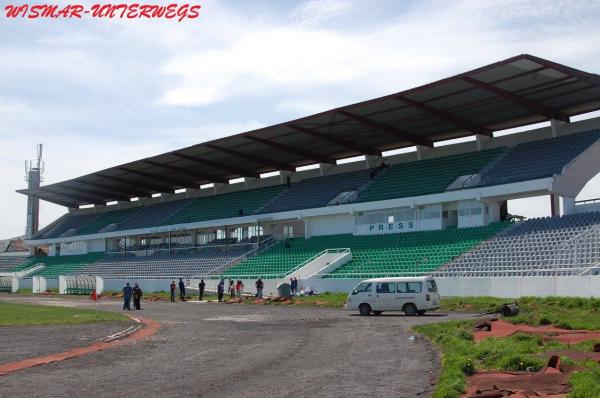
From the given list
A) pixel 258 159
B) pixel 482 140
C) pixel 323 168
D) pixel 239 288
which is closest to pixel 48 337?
pixel 239 288

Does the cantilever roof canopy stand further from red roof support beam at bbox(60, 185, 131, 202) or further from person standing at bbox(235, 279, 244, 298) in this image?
person standing at bbox(235, 279, 244, 298)

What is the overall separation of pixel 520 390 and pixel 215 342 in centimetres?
1175

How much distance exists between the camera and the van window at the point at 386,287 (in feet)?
102

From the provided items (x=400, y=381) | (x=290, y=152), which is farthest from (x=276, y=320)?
(x=290, y=152)

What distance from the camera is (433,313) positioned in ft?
102

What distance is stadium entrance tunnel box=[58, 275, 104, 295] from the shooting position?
58.0 m

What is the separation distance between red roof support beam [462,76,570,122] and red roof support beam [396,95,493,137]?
A: 4.69 meters

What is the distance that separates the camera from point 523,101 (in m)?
40.8

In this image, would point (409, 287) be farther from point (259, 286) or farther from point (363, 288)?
point (259, 286)

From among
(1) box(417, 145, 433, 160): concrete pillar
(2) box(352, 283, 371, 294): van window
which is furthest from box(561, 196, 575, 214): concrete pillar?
(1) box(417, 145, 433, 160): concrete pillar

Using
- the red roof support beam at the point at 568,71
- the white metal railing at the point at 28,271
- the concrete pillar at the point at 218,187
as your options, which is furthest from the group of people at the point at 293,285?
the white metal railing at the point at 28,271

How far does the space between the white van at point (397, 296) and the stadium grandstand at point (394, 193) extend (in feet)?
16.6

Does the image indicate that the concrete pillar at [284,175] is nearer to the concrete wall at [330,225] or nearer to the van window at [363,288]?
the concrete wall at [330,225]

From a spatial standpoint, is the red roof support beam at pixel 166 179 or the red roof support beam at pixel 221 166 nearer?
the red roof support beam at pixel 221 166
